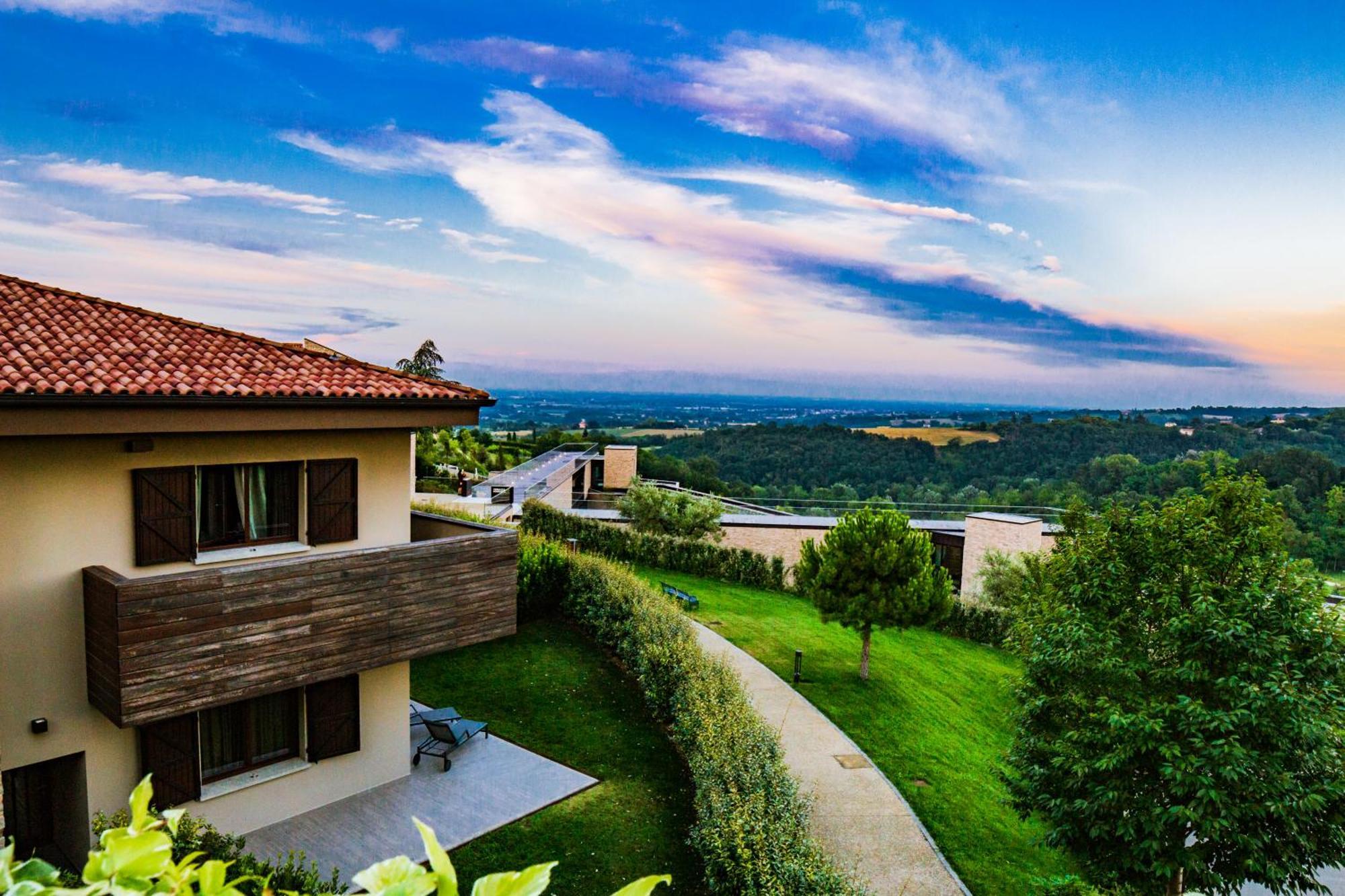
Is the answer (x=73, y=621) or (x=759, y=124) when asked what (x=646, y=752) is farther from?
(x=759, y=124)

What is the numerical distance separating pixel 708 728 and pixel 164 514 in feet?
23.8

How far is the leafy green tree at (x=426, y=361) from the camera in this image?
138 ft

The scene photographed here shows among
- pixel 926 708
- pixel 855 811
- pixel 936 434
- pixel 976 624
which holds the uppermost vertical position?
pixel 936 434

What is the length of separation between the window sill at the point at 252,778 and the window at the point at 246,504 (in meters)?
3.02

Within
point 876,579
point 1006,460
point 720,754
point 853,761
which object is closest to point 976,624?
point 876,579

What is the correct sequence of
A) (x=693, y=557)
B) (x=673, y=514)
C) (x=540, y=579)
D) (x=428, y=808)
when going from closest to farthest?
(x=428, y=808) → (x=540, y=579) → (x=673, y=514) → (x=693, y=557)

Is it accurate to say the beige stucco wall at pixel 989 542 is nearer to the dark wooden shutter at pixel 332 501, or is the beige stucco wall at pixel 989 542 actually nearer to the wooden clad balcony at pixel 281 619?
the wooden clad balcony at pixel 281 619

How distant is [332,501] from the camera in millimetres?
10078

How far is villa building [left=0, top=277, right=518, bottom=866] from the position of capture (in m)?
7.87

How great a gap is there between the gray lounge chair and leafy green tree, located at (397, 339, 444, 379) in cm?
3098

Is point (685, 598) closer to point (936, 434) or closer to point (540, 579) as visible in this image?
point (540, 579)

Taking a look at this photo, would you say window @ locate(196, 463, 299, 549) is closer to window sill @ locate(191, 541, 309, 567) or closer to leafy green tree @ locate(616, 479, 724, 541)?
window sill @ locate(191, 541, 309, 567)

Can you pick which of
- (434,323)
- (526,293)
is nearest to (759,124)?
(526,293)

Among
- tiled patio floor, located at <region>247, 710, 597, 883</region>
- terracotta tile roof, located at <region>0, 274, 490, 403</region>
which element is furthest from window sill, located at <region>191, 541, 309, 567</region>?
tiled patio floor, located at <region>247, 710, 597, 883</region>
